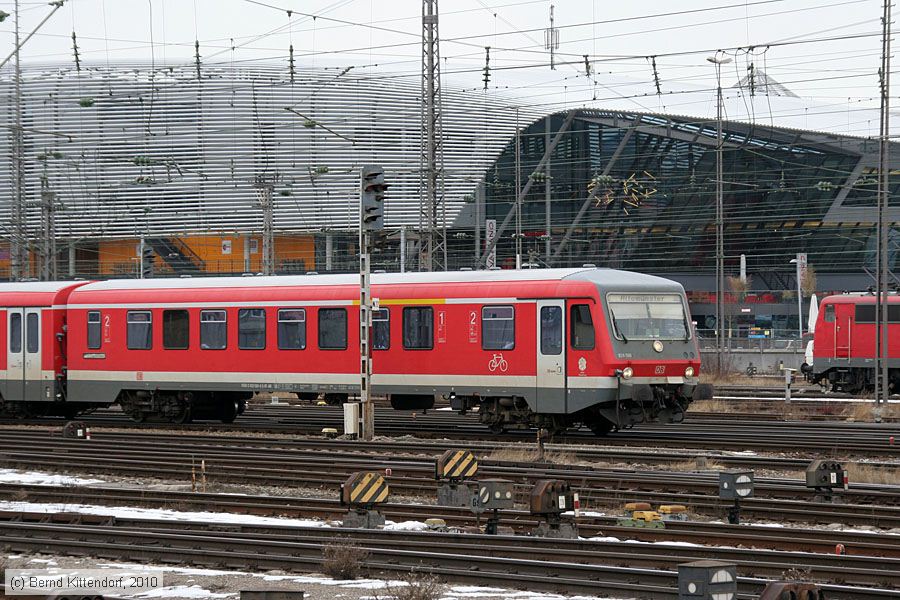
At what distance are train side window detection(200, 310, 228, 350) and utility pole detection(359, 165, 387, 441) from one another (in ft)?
15.0

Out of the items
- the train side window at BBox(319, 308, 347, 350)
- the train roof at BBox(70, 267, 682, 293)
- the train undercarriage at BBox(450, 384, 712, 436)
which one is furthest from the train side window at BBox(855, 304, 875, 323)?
the train side window at BBox(319, 308, 347, 350)

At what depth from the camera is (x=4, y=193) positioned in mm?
76312

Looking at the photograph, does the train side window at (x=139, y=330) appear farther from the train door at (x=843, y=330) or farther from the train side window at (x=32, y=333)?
the train door at (x=843, y=330)

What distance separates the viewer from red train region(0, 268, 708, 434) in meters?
24.9

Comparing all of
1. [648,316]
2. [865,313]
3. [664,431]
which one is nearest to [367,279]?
[648,316]

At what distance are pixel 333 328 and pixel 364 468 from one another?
7.68m

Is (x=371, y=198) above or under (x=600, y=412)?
above

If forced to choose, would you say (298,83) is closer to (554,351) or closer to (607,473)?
(554,351)

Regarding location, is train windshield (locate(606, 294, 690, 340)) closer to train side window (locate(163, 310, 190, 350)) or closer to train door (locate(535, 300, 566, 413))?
train door (locate(535, 300, 566, 413))

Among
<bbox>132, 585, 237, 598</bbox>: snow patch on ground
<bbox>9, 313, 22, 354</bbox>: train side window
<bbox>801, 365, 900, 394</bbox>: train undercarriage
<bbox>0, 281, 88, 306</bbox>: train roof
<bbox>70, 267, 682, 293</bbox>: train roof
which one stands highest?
<bbox>70, 267, 682, 293</bbox>: train roof

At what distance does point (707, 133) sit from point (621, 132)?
16.7 ft

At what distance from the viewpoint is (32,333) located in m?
32.4

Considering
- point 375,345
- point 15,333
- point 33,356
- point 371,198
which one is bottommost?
point 33,356

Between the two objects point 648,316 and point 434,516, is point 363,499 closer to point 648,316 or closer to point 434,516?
point 434,516
